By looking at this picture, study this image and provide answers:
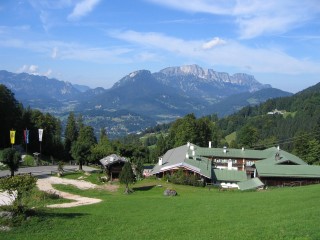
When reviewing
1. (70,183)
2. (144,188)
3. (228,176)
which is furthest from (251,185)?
(70,183)

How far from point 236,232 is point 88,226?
919 centimetres

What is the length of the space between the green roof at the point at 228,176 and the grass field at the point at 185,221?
2625cm

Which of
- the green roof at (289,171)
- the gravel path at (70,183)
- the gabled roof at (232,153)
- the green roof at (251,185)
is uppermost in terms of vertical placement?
the gabled roof at (232,153)

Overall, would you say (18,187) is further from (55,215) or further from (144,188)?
(144,188)

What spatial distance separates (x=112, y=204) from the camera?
34938 mm

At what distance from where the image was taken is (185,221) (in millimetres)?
25797

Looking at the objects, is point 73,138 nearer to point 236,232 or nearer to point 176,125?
point 176,125

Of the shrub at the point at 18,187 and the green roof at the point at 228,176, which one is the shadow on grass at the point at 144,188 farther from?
the shrub at the point at 18,187

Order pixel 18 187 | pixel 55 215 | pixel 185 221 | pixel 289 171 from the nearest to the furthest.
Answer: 1. pixel 18 187
2. pixel 185 221
3. pixel 55 215
4. pixel 289 171

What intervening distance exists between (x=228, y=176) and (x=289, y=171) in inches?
395

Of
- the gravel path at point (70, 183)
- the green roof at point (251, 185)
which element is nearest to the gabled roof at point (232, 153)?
the green roof at point (251, 185)

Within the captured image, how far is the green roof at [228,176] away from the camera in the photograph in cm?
6144

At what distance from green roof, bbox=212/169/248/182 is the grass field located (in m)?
26.3

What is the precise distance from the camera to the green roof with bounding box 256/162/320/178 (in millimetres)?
55062
